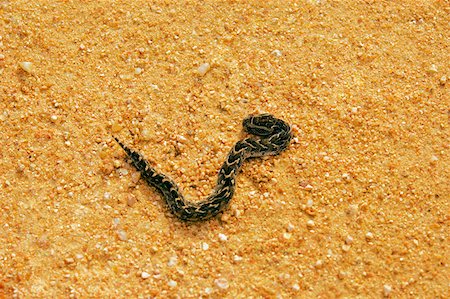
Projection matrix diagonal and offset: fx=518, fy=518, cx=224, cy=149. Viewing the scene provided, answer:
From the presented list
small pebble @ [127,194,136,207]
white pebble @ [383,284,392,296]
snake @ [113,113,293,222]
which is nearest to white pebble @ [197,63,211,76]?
snake @ [113,113,293,222]

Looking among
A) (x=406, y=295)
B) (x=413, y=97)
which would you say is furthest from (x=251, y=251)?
(x=413, y=97)

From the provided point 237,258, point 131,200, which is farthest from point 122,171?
point 237,258

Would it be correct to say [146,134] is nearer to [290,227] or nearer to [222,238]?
[222,238]

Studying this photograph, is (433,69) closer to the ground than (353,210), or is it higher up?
higher up

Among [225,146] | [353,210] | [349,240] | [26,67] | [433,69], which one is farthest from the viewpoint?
[433,69]

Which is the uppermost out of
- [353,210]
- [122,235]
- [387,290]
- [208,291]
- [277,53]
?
[277,53]

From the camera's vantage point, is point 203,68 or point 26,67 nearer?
point 26,67

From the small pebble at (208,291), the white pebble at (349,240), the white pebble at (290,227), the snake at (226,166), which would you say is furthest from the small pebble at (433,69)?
the small pebble at (208,291)
